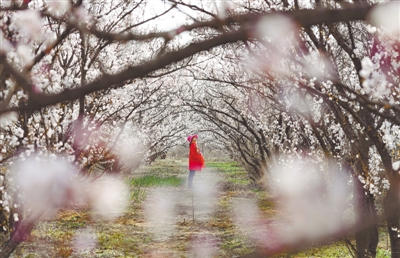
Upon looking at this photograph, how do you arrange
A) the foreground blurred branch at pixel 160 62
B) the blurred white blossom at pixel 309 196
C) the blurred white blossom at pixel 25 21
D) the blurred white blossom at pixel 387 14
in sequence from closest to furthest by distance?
the foreground blurred branch at pixel 160 62 → the blurred white blossom at pixel 387 14 → the blurred white blossom at pixel 25 21 → the blurred white blossom at pixel 309 196

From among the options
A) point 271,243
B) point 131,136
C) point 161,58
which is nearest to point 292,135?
point 271,243

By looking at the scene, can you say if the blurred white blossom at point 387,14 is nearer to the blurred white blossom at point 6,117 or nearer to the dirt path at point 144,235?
the blurred white blossom at point 6,117

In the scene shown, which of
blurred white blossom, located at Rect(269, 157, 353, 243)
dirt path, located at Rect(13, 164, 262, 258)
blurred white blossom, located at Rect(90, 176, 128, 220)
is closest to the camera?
dirt path, located at Rect(13, 164, 262, 258)

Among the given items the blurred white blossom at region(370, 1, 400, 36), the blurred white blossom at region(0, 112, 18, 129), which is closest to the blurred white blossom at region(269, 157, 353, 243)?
the blurred white blossom at region(0, 112, 18, 129)

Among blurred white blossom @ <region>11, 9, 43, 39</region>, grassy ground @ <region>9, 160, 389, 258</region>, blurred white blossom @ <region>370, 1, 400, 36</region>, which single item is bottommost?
grassy ground @ <region>9, 160, 389, 258</region>

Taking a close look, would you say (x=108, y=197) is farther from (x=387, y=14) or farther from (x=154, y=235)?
(x=387, y=14)

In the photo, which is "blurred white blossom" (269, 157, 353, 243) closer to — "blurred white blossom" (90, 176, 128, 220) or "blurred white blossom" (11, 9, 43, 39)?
"blurred white blossom" (11, 9, 43, 39)

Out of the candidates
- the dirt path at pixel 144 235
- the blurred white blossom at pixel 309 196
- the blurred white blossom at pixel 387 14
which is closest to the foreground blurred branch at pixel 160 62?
the blurred white blossom at pixel 387 14

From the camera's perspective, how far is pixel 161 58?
3.20 ft

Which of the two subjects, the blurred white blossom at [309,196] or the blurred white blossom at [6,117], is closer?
the blurred white blossom at [6,117]

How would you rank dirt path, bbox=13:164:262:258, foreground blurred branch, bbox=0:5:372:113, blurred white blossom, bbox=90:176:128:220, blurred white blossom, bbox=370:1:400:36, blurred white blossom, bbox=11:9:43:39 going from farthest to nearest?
blurred white blossom, bbox=90:176:128:220
dirt path, bbox=13:164:262:258
blurred white blossom, bbox=11:9:43:39
blurred white blossom, bbox=370:1:400:36
foreground blurred branch, bbox=0:5:372:113

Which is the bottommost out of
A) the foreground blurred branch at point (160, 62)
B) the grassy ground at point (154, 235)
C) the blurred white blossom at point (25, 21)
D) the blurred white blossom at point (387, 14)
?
the grassy ground at point (154, 235)

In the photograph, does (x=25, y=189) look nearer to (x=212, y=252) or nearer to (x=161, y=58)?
(x=212, y=252)

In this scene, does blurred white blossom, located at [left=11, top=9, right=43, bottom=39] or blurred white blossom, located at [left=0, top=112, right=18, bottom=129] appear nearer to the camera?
blurred white blossom, located at [left=0, top=112, right=18, bottom=129]
